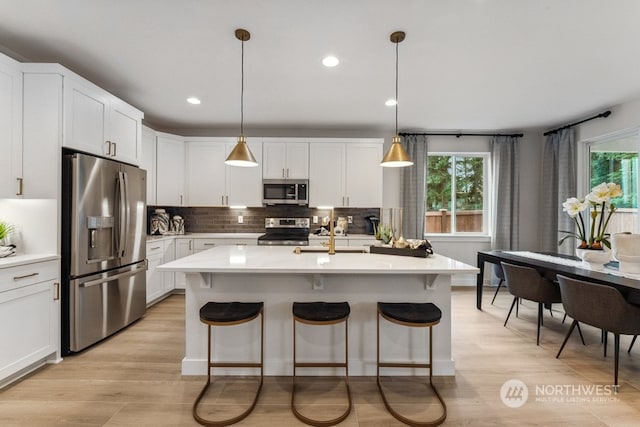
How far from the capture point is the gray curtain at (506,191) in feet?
15.3

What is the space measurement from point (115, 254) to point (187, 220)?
2055 millimetres

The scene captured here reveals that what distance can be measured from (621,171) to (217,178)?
225 inches

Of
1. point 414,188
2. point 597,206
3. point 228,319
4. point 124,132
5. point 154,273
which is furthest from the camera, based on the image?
point 414,188

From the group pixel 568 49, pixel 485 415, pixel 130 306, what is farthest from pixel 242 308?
pixel 568 49

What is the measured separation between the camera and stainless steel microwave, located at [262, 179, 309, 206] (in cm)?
441

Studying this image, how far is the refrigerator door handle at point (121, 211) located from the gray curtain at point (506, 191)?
519cm

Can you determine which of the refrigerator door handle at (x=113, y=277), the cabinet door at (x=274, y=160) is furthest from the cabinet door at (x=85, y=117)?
the cabinet door at (x=274, y=160)

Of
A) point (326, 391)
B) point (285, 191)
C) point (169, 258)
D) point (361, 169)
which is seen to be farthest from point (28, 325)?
point (361, 169)

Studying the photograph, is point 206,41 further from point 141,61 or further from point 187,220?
point 187,220

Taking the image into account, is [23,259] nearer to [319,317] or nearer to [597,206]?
[319,317]

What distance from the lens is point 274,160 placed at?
4445mm

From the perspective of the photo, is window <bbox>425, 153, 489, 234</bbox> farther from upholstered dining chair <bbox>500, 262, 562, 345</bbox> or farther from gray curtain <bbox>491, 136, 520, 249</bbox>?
upholstered dining chair <bbox>500, 262, 562, 345</bbox>

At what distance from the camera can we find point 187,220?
479 cm

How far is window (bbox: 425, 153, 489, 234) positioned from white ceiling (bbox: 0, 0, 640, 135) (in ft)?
3.83
